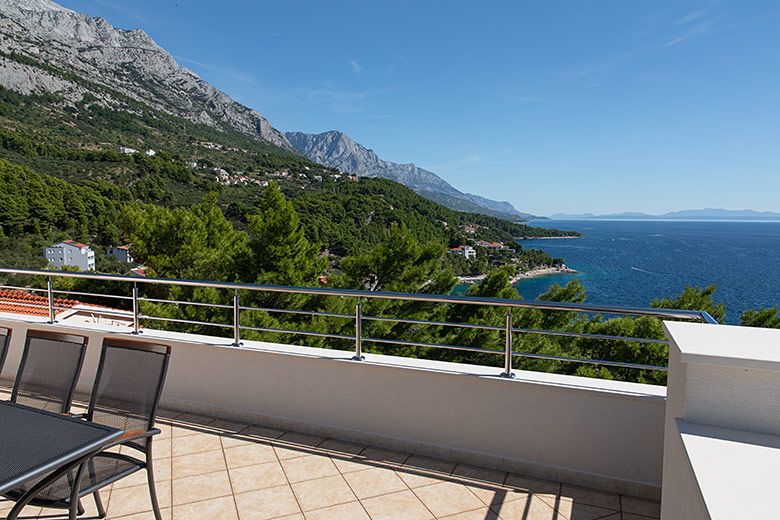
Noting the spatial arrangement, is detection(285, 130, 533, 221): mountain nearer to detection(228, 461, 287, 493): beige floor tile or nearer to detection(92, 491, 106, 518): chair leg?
detection(228, 461, 287, 493): beige floor tile

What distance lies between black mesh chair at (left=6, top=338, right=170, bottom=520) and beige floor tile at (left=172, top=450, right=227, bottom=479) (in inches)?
24.4

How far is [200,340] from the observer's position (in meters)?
3.79

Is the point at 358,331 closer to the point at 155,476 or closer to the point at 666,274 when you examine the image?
the point at 155,476

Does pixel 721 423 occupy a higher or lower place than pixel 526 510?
higher

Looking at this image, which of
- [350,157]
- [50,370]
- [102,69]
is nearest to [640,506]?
[50,370]

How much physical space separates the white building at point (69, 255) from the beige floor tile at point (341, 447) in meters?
26.5

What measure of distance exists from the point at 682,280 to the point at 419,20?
40.4 meters

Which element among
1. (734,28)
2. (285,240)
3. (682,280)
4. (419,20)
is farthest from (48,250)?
(682,280)

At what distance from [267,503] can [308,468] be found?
410 millimetres

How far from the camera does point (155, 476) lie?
110 inches

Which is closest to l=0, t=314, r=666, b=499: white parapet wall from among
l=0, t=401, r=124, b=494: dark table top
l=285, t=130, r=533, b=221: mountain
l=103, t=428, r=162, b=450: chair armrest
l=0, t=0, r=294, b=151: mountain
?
l=103, t=428, r=162, b=450: chair armrest

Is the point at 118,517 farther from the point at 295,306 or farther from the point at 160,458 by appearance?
the point at 295,306

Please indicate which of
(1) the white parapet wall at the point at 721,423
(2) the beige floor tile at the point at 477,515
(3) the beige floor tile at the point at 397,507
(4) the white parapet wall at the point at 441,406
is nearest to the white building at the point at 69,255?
(4) the white parapet wall at the point at 441,406

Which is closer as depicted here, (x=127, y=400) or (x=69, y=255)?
(x=127, y=400)
